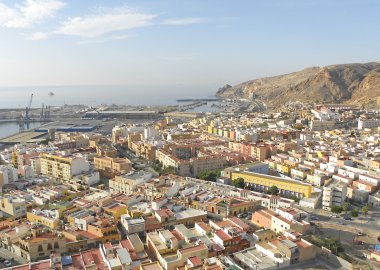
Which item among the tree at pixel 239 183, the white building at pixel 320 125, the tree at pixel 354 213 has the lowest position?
the tree at pixel 354 213

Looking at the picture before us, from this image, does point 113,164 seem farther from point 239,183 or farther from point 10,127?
point 10,127

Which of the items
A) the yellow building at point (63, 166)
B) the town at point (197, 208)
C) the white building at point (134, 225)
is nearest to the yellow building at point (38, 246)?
the town at point (197, 208)

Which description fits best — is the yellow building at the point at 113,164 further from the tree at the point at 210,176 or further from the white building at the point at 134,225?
the white building at the point at 134,225

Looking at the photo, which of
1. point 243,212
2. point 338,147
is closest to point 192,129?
point 338,147

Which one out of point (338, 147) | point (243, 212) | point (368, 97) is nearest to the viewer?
point (243, 212)

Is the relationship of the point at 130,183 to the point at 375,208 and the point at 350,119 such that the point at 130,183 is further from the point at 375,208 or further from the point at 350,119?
the point at 350,119
